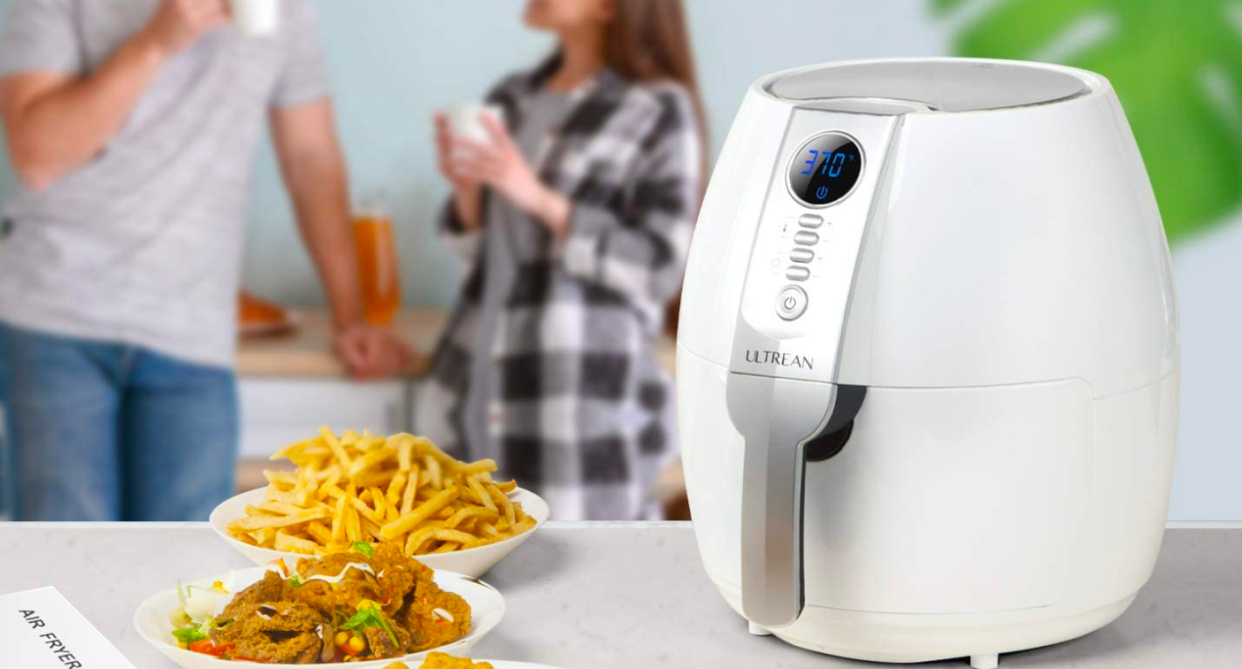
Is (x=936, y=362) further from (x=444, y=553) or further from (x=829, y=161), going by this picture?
(x=444, y=553)

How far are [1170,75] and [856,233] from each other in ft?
6.83

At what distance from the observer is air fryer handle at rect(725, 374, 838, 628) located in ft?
2.16

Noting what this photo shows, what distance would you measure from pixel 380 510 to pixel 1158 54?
6.85 ft

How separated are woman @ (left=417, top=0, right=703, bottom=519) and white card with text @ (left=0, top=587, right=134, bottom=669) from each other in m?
1.67

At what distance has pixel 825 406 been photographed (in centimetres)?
65

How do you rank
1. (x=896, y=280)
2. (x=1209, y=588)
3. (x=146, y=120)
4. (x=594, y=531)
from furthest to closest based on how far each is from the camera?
(x=146, y=120) < (x=594, y=531) < (x=1209, y=588) < (x=896, y=280)

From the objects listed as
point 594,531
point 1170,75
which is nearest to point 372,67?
point 1170,75

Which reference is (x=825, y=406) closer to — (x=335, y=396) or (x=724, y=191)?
(x=724, y=191)

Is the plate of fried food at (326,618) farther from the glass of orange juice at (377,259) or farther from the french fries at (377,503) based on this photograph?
the glass of orange juice at (377,259)

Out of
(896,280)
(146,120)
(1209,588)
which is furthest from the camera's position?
(146,120)

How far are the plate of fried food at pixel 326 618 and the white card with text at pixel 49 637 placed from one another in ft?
0.10

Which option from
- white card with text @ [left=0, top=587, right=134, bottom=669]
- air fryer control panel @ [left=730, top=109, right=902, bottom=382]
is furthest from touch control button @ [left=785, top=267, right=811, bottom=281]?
white card with text @ [left=0, top=587, right=134, bottom=669]

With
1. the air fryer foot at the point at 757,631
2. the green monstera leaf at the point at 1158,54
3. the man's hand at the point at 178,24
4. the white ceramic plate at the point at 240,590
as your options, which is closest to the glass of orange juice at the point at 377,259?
the man's hand at the point at 178,24

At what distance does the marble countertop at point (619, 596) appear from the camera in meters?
0.74
